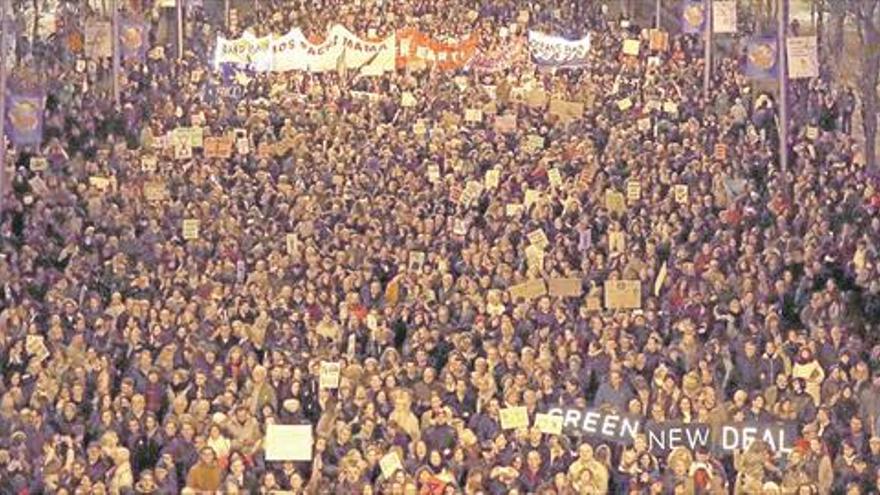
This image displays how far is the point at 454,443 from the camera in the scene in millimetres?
23219

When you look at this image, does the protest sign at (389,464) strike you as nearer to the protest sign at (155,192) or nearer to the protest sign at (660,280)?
the protest sign at (660,280)

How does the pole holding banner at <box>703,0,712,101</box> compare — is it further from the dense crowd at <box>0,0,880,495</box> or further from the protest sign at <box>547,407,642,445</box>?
the protest sign at <box>547,407,642,445</box>

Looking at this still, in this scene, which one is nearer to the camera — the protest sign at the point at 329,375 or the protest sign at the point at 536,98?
the protest sign at the point at 329,375

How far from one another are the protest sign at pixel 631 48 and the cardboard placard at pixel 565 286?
17227 mm

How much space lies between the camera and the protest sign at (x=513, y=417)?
23.5 meters

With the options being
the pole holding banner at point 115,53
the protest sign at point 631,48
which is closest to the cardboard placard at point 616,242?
the pole holding banner at point 115,53

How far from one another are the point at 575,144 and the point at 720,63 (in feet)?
45.9

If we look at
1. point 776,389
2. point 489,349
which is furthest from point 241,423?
point 776,389

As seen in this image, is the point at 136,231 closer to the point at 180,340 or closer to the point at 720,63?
the point at 180,340

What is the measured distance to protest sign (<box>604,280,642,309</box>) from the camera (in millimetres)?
27719

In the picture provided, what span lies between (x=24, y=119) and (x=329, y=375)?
1163 cm

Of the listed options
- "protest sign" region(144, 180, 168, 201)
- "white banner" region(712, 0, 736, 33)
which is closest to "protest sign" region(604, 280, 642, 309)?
"protest sign" region(144, 180, 168, 201)

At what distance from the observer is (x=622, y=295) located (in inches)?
1095

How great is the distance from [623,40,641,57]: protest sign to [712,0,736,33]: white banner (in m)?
Result: 1.28
